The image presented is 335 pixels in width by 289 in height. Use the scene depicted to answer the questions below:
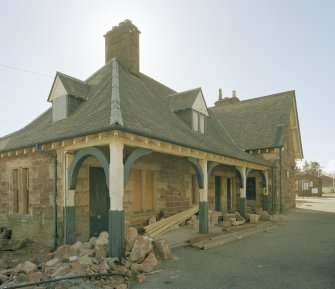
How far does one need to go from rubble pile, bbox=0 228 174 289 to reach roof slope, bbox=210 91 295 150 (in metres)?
13.3

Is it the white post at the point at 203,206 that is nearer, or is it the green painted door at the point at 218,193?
the white post at the point at 203,206

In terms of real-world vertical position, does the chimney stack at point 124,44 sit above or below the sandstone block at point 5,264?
above

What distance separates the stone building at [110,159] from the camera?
25.5ft

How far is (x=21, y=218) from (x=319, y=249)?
9.75 metres

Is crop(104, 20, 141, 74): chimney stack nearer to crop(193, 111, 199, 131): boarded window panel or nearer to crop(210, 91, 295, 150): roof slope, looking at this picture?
crop(193, 111, 199, 131): boarded window panel

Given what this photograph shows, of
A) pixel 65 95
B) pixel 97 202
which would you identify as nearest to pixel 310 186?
pixel 97 202

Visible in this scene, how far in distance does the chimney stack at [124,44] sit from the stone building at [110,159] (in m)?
0.04

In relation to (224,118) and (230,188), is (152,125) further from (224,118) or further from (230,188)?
(224,118)

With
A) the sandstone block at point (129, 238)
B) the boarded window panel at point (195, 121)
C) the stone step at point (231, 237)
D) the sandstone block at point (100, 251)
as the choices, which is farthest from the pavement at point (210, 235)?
the boarded window panel at point (195, 121)

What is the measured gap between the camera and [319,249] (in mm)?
9000

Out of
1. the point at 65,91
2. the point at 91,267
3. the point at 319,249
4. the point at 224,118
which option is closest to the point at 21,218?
the point at 65,91

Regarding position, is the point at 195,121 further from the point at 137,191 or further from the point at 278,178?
the point at 278,178

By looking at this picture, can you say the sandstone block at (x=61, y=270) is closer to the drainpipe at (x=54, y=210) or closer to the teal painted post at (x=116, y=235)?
the teal painted post at (x=116, y=235)

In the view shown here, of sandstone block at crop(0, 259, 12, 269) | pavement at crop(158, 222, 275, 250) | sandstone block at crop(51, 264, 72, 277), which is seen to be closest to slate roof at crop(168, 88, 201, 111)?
pavement at crop(158, 222, 275, 250)
